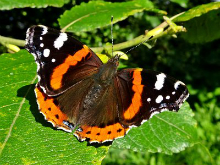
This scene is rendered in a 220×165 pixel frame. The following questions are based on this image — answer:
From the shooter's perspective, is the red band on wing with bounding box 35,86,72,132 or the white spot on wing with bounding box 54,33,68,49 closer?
the red band on wing with bounding box 35,86,72,132

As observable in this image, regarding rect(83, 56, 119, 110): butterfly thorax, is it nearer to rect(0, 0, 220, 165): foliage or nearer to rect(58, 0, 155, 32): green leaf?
rect(0, 0, 220, 165): foliage

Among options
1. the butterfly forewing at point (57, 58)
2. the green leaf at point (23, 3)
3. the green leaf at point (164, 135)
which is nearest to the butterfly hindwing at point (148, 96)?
the green leaf at point (164, 135)

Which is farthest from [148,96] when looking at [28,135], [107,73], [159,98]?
[28,135]

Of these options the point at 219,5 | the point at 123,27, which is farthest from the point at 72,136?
the point at 123,27

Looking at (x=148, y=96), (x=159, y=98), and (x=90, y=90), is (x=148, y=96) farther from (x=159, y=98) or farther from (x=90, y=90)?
(x=90, y=90)

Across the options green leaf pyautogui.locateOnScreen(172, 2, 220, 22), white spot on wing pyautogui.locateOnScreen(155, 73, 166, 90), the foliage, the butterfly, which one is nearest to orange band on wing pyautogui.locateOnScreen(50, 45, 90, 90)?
the butterfly

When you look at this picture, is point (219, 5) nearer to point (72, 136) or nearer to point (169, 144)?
point (169, 144)
